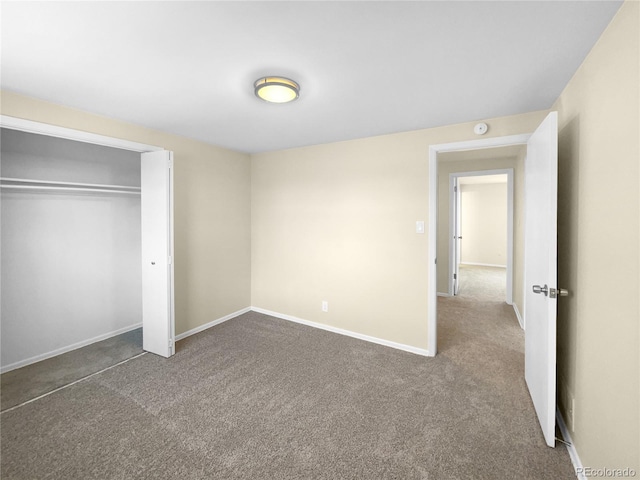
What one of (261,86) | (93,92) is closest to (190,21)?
(261,86)

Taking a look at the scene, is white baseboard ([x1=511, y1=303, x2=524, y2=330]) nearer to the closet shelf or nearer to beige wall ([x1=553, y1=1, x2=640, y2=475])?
beige wall ([x1=553, y1=1, x2=640, y2=475])

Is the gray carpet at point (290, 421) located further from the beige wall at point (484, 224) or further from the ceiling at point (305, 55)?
the beige wall at point (484, 224)

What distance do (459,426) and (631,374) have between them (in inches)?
45.3

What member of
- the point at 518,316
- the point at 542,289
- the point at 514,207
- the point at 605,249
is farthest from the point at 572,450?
the point at 514,207

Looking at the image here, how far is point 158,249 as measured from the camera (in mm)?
2959

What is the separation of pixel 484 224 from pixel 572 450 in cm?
780

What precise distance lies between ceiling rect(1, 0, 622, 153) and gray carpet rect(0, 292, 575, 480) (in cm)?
233

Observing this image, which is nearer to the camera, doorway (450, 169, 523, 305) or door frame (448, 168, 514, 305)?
door frame (448, 168, 514, 305)

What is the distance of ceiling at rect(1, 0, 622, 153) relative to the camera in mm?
1314

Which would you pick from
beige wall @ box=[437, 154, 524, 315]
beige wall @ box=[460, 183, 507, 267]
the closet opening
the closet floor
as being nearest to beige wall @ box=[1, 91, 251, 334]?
the closet opening

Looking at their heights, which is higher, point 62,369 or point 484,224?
point 484,224

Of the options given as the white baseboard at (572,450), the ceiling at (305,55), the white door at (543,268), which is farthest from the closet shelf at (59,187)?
the white baseboard at (572,450)

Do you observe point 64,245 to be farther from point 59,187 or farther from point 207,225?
point 207,225

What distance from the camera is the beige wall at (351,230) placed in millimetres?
3090
